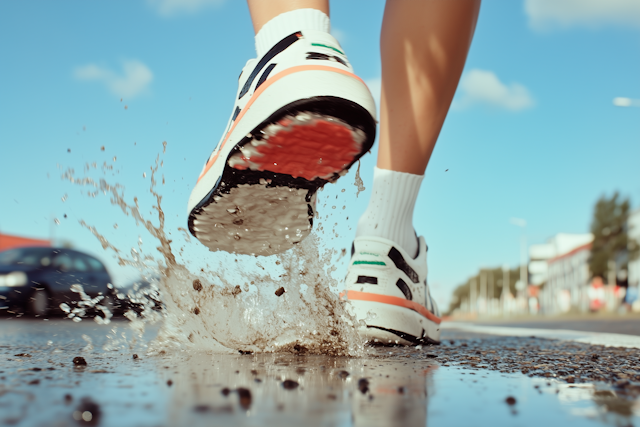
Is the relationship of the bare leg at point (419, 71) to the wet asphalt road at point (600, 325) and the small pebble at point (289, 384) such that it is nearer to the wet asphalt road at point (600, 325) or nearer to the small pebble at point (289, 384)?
the small pebble at point (289, 384)

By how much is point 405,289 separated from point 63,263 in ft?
24.3

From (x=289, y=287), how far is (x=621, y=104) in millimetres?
22129

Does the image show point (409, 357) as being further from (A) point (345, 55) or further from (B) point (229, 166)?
(A) point (345, 55)

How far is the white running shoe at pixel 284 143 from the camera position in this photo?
1.38 m

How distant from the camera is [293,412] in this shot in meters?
0.61

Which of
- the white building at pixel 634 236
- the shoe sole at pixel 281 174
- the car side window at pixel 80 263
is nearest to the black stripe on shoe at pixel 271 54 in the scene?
the shoe sole at pixel 281 174

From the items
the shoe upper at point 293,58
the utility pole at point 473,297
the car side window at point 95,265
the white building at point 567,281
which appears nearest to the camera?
the shoe upper at point 293,58

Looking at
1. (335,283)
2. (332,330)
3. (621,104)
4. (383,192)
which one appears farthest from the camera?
(621,104)

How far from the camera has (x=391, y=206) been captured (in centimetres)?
213

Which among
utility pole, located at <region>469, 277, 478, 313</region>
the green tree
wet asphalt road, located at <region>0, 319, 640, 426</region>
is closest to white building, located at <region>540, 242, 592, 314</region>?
the green tree

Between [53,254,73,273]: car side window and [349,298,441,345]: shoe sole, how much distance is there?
6.73m

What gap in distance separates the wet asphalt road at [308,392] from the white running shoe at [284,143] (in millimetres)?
518

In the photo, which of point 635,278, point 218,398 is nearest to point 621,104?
point 218,398

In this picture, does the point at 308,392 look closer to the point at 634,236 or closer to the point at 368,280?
the point at 368,280
